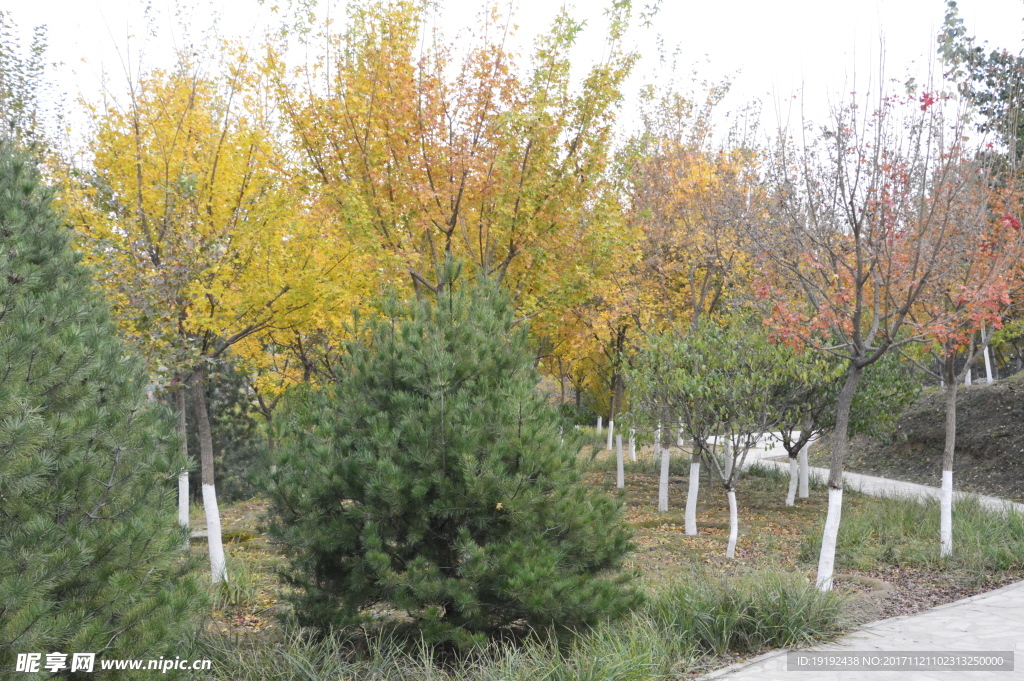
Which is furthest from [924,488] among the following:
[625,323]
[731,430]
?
[731,430]

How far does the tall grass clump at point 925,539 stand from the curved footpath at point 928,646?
111 centimetres

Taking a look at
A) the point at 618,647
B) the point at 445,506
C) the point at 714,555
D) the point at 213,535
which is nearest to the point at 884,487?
the point at 714,555

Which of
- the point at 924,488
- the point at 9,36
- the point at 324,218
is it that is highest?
the point at 9,36

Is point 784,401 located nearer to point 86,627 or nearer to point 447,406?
point 447,406

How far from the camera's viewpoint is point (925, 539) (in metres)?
10.4

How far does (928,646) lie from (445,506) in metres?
4.39

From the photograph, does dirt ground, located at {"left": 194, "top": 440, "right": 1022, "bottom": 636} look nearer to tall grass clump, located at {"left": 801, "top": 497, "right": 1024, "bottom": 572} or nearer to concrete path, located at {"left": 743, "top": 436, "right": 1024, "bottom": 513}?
tall grass clump, located at {"left": 801, "top": 497, "right": 1024, "bottom": 572}

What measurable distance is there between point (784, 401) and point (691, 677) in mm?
5936

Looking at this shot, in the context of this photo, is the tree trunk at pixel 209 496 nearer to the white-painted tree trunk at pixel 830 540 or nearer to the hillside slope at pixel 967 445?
the white-painted tree trunk at pixel 830 540

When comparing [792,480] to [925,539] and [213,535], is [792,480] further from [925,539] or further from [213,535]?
[213,535]

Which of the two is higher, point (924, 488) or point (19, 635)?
point (19, 635)

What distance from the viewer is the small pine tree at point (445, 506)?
5453mm

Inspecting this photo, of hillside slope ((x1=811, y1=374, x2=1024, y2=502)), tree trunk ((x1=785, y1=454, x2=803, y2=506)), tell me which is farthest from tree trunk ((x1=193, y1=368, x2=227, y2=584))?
hillside slope ((x1=811, y1=374, x2=1024, y2=502))

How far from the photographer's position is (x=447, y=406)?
5719mm
